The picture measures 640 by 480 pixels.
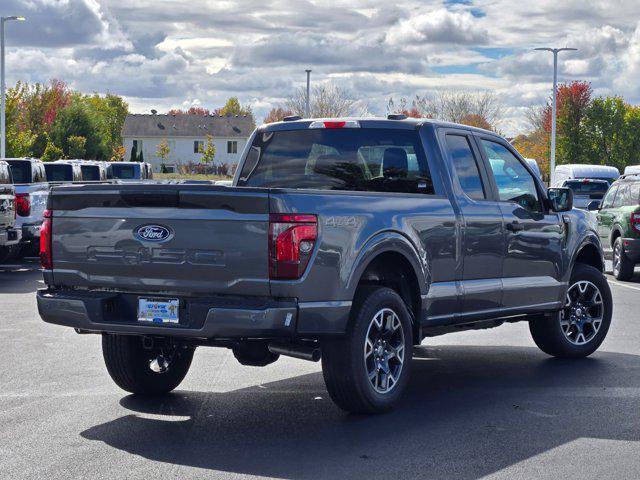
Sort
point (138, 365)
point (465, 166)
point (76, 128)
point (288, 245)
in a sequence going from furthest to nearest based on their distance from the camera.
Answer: point (76, 128), point (465, 166), point (138, 365), point (288, 245)

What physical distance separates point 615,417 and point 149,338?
3.14 meters

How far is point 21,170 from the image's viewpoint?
76.6ft

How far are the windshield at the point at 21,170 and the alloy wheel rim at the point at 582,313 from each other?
15234mm

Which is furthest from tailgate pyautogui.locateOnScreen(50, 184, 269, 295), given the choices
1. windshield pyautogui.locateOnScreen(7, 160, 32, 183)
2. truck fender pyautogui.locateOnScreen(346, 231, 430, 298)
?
windshield pyautogui.locateOnScreen(7, 160, 32, 183)

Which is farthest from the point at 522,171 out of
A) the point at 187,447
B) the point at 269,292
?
the point at 187,447

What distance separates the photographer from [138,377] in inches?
324

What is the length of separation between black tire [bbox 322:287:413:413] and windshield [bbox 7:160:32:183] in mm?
16845

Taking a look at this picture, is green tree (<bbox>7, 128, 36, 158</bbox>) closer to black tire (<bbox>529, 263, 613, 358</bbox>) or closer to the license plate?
black tire (<bbox>529, 263, 613, 358</bbox>)

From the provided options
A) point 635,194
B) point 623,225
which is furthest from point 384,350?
point 635,194

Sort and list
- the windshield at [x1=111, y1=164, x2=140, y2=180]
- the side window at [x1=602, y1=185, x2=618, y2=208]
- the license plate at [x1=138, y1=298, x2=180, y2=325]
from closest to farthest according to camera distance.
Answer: the license plate at [x1=138, y1=298, x2=180, y2=325], the side window at [x1=602, y1=185, x2=618, y2=208], the windshield at [x1=111, y1=164, x2=140, y2=180]

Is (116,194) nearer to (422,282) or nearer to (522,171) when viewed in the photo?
(422,282)

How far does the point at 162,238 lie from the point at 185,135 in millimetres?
123611

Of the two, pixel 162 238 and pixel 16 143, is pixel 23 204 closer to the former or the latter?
pixel 162 238

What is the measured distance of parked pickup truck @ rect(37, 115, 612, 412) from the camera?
22.7ft
